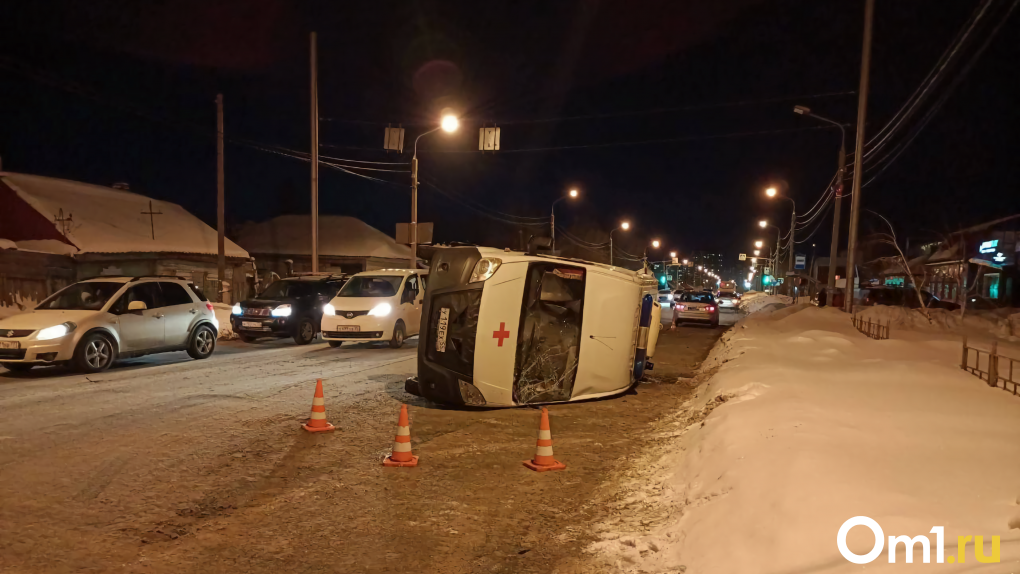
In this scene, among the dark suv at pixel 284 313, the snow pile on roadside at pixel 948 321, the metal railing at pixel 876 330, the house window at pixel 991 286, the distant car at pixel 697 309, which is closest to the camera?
the metal railing at pixel 876 330

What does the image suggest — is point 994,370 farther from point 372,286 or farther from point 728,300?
point 728,300

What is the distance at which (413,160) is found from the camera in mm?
25375

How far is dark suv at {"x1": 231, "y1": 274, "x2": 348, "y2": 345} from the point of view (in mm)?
17141

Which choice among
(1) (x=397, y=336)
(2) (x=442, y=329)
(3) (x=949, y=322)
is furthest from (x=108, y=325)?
(3) (x=949, y=322)

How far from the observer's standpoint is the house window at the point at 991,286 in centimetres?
3773

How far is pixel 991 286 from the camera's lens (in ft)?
129

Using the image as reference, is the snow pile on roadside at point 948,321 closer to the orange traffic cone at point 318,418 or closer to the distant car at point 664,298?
the orange traffic cone at point 318,418

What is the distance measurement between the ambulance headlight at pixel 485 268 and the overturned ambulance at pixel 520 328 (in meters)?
0.01

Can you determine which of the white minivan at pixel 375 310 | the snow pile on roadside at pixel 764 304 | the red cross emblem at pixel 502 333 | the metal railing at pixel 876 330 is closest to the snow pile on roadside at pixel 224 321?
the white minivan at pixel 375 310

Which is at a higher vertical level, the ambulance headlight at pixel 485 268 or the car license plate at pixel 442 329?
the ambulance headlight at pixel 485 268

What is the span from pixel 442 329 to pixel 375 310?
7505 millimetres

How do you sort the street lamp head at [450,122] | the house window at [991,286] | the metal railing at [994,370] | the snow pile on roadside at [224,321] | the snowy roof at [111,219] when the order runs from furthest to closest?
the house window at [991,286] < the snowy roof at [111,219] < the street lamp head at [450,122] < the snow pile on roadside at [224,321] < the metal railing at [994,370]

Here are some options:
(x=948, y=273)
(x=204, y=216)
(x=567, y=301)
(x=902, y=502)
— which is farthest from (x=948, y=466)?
(x=204, y=216)

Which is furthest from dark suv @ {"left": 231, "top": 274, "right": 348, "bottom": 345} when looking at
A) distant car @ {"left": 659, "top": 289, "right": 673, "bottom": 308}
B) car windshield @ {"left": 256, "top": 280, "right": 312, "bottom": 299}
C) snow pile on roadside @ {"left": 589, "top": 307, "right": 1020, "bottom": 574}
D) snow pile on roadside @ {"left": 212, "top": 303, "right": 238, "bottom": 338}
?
distant car @ {"left": 659, "top": 289, "right": 673, "bottom": 308}
